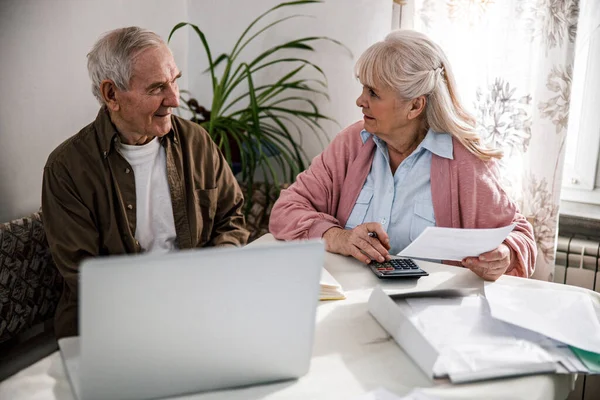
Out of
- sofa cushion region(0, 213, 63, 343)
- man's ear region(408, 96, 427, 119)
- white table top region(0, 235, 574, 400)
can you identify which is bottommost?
sofa cushion region(0, 213, 63, 343)

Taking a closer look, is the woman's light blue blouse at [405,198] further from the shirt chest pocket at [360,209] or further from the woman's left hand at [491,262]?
the woman's left hand at [491,262]

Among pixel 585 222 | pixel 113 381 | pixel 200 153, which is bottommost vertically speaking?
pixel 585 222

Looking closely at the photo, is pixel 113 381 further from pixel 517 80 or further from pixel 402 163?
pixel 517 80

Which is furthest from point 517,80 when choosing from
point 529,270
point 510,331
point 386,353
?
point 386,353

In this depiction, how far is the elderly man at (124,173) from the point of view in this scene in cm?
168

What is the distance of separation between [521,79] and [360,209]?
0.83 m

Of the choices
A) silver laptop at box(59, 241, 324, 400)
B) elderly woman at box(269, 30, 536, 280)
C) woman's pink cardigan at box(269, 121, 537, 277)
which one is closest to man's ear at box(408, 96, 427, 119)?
elderly woman at box(269, 30, 536, 280)

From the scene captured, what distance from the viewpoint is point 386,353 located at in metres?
1.11

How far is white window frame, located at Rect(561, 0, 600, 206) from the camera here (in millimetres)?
2225

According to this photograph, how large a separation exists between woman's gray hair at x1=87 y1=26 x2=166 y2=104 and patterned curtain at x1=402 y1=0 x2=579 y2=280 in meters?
1.09

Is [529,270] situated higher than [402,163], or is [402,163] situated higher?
[402,163]

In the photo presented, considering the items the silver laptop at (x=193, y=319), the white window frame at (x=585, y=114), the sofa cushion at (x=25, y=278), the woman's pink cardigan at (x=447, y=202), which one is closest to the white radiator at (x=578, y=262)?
the white window frame at (x=585, y=114)

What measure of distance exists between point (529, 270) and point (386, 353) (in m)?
0.71

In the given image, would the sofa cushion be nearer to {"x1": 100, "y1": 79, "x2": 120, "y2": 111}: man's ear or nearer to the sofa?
the sofa
